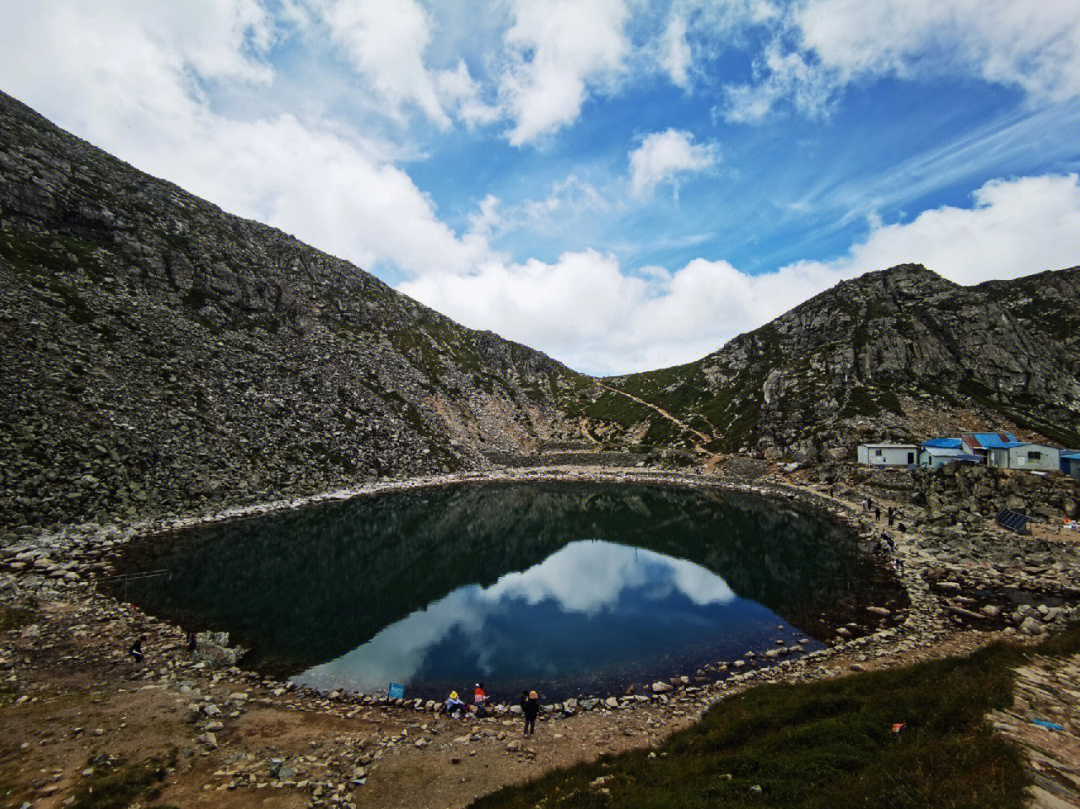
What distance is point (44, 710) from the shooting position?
59.1 feet

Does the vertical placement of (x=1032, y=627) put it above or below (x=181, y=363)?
below

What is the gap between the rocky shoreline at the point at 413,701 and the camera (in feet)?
61.9

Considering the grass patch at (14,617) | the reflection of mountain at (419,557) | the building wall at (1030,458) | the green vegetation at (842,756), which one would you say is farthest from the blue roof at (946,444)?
the grass patch at (14,617)

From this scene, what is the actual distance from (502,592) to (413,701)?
19.4 metres

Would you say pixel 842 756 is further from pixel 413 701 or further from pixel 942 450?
pixel 942 450

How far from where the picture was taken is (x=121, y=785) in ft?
45.9

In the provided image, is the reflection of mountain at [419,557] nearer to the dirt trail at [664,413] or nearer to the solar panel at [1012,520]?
the solar panel at [1012,520]

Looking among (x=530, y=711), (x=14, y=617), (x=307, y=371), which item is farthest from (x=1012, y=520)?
(x=307, y=371)

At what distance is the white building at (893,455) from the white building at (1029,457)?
10806 millimetres

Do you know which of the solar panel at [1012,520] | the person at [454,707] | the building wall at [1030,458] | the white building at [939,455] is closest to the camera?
the person at [454,707]

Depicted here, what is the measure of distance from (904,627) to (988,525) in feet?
99.4

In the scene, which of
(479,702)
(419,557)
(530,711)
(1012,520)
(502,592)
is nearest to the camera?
(530,711)

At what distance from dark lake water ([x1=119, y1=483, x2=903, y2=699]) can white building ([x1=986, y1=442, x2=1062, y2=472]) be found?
99.3ft

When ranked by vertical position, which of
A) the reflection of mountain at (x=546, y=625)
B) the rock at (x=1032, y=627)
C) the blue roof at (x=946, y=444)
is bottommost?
the reflection of mountain at (x=546, y=625)
